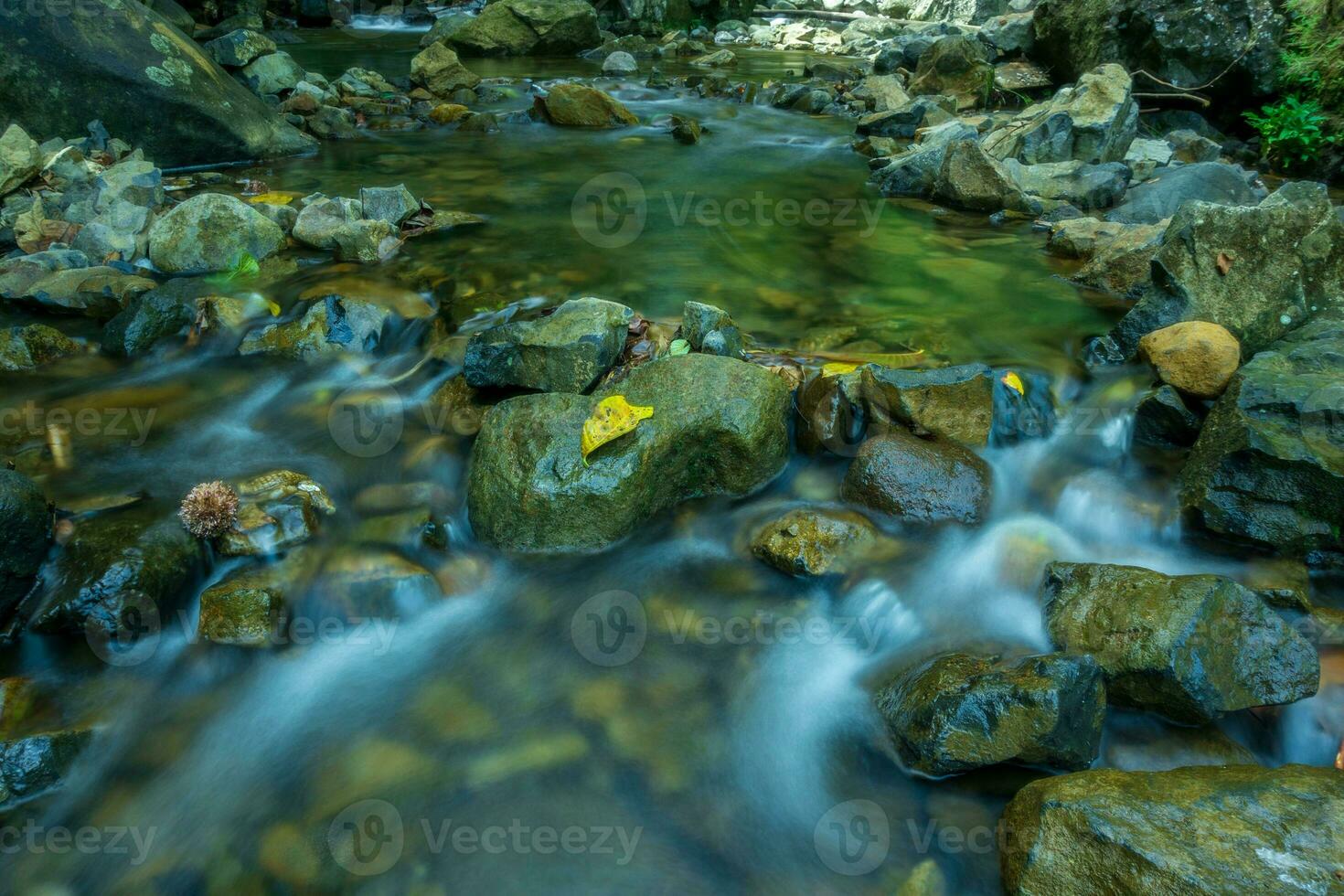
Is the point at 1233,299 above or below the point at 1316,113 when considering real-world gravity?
below

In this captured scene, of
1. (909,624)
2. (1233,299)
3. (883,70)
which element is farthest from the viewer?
(883,70)

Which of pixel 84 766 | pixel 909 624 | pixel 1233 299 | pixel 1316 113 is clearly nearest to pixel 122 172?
pixel 84 766

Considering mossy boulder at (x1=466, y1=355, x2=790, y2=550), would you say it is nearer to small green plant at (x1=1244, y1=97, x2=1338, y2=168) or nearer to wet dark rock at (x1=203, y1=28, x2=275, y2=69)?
small green plant at (x1=1244, y1=97, x2=1338, y2=168)

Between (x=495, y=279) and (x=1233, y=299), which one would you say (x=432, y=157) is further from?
(x=1233, y=299)

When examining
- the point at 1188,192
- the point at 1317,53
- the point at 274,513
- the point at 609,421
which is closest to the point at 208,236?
the point at 274,513

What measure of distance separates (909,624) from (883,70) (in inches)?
614

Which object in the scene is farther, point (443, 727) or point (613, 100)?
point (613, 100)

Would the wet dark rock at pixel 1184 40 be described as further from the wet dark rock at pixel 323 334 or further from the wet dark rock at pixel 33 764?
the wet dark rock at pixel 33 764

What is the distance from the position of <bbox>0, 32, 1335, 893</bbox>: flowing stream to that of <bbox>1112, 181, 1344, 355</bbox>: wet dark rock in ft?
2.22

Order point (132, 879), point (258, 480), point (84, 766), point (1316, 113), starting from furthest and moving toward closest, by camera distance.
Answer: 1. point (1316, 113)
2. point (258, 480)
3. point (84, 766)
4. point (132, 879)

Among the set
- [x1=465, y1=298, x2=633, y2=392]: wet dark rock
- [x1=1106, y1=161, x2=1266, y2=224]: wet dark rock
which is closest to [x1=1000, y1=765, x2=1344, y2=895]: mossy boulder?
[x1=465, y1=298, x2=633, y2=392]: wet dark rock

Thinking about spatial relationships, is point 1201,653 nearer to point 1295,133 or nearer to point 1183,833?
point 1183,833

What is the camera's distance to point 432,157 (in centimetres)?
1050

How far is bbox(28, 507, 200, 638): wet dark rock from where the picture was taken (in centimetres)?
346
